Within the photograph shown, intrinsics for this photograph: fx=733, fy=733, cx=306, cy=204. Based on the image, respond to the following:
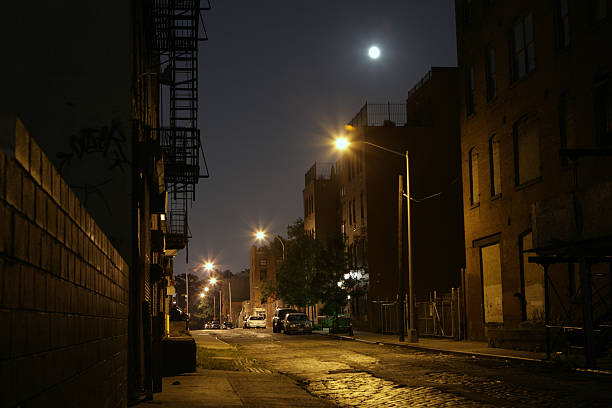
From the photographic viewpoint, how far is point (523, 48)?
29484mm

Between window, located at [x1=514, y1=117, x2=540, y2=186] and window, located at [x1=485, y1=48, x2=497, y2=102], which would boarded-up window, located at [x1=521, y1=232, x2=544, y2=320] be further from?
window, located at [x1=485, y1=48, x2=497, y2=102]

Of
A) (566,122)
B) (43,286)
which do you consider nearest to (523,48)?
(566,122)

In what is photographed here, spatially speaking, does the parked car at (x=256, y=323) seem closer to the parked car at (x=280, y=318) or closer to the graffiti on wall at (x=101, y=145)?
the parked car at (x=280, y=318)

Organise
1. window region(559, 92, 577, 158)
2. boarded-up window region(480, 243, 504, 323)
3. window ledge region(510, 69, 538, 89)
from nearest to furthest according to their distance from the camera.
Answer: window region(559, 92, 577, 158)
window ledge region(510, 69, 538, 89)
boarded-up window region(480, 243, 504, 323)

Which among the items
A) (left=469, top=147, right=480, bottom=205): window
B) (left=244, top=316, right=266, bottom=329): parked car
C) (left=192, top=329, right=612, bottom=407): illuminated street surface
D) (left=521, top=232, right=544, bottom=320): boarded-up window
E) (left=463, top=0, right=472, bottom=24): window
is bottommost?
(left=244, top=316, right=266, bottom=329): parked car

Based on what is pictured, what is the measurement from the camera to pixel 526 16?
29031 millimetres

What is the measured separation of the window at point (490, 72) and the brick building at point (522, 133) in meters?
0.04

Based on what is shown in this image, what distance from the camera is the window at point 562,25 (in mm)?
26062

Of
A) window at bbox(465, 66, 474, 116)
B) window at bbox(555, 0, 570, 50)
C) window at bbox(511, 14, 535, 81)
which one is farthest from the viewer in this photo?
window at bbox(465, 66, 474, 116)

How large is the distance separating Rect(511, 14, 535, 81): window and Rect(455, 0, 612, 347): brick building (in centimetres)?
4

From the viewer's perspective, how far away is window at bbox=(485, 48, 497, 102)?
32.7 m

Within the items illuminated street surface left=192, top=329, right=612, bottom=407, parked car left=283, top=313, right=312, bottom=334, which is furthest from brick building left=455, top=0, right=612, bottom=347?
parked car left=283, top=313, right=312, bottom=334

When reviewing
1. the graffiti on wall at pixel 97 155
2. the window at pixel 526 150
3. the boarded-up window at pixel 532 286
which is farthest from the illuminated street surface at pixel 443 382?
the window at pixel 526 150

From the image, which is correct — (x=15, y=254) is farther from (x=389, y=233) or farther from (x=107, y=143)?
(x=389, y=233)
